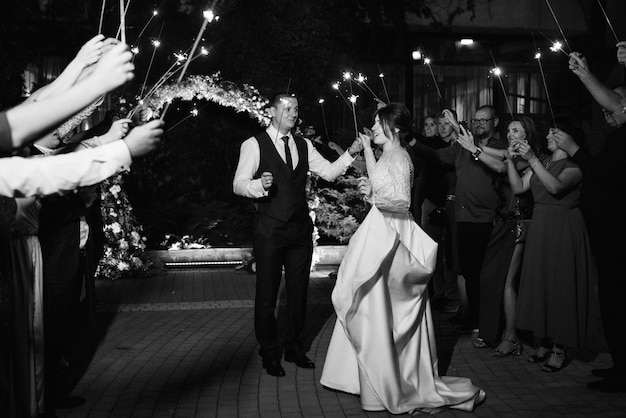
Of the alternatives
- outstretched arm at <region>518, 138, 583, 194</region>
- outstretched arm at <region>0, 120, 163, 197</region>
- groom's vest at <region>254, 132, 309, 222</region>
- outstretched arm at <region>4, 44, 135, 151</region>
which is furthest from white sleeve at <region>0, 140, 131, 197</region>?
outstretched arm at <region>518, 138, 583, 194</region>

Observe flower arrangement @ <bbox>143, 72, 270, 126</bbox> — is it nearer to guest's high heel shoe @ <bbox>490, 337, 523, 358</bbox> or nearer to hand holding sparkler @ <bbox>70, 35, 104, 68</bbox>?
guest's high heel shoe @ <bbox>490, 337, 523, 358</bbox>

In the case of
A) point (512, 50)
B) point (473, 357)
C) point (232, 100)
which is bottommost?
point (473, 357)

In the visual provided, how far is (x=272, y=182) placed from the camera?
6918 millimetres

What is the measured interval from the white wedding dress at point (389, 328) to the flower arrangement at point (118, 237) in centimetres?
759

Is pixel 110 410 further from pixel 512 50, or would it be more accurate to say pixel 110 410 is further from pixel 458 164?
pixel 512 50

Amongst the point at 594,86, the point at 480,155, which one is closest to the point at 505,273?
the point at 480,155

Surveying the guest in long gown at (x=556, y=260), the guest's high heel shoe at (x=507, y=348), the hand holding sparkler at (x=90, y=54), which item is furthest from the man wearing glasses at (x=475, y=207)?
the hand holding sparkler at (x=90, y=54)

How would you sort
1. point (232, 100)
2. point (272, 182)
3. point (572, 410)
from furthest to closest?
point (232, 100) → point (272, 182) → point (572, 410)

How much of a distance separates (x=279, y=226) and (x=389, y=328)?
1555mm

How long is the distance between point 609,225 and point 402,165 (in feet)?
5.77

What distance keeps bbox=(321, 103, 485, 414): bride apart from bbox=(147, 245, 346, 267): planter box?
8.04 meters

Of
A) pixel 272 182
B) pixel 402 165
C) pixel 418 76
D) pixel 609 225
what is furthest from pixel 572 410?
pixel 418 76

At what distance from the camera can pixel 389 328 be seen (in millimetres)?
5988

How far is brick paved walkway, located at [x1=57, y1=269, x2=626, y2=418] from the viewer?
5973 millimetres
